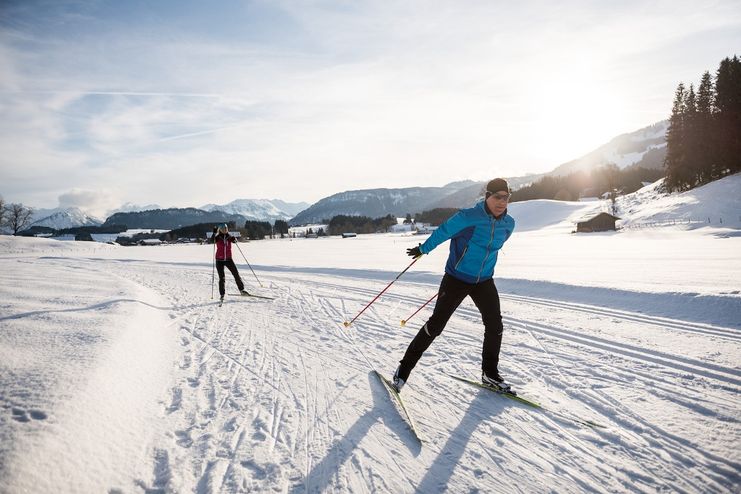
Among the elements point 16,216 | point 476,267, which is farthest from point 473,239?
point 16,216

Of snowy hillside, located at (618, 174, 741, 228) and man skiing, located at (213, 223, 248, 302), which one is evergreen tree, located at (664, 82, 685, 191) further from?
man skiing, located at (213, 223, 248, 302)

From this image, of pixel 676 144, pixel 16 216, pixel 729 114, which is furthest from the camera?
pixel 16 216

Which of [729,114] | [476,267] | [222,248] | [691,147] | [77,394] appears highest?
[729,114]

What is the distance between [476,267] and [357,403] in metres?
2.04

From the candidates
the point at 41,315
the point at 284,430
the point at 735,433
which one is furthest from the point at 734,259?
the point at 41,315

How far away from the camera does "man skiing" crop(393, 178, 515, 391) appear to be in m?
3.94


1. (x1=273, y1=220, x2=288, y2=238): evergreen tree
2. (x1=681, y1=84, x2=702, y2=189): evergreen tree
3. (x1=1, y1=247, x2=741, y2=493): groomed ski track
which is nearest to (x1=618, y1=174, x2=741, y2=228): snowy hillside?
(x1=681, y1=84, x2=702, y2=189): evergreen tree

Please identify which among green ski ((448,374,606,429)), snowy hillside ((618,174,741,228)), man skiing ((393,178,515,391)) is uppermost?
snowy hillside ((618,174,741,228))

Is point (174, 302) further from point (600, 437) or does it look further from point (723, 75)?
point (723, 75)

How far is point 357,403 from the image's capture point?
3.91m

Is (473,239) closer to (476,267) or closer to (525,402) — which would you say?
→ (476,267)

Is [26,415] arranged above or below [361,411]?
above

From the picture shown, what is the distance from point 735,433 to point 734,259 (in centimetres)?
1381

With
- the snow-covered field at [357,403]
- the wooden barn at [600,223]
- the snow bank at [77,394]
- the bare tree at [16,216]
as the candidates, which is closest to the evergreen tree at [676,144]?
the wooden barn at [600,223]
